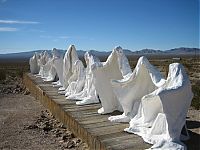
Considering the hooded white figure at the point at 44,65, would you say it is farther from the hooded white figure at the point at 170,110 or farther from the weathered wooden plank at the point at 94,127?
the hooded white figure at the point at 170,110

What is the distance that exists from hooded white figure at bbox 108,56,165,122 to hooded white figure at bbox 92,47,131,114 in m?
0.67

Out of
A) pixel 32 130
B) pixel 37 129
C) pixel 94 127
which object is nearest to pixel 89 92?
pixel 37 129

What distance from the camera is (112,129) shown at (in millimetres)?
5711

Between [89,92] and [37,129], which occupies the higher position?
[89,92]

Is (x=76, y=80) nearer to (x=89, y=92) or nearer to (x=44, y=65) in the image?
(x=89, y=92)

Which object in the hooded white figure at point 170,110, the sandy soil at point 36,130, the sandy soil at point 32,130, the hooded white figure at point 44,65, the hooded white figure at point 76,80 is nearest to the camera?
the hooded white figure at point 170,110

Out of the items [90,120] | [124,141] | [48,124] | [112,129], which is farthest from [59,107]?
[124,141]

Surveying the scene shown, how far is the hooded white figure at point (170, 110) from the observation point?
4.59 meters

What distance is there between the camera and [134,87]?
20.4ft

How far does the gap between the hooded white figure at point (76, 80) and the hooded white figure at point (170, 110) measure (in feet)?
15.0

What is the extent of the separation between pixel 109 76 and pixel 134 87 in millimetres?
1310

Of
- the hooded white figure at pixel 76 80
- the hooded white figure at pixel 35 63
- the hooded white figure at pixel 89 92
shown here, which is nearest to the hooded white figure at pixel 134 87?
the hooded white figure at pixel 89 92

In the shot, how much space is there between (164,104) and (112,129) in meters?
A: 1.45

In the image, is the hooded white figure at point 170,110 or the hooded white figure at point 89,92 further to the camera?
the hooded white figure at point 89,92
